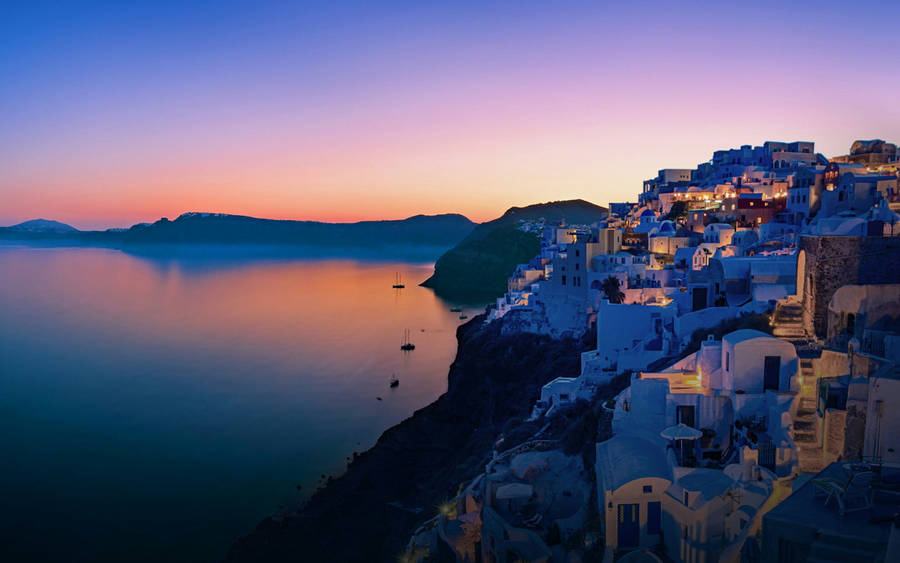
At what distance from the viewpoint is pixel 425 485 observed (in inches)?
683

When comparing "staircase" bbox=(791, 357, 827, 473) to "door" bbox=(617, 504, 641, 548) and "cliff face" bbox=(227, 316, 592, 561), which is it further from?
"cliff face" bbox=(227, 316, 592, 561)

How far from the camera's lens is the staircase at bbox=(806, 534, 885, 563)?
2965mm

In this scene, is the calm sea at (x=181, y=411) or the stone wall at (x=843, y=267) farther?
the calm sea at (x=181, y=411)

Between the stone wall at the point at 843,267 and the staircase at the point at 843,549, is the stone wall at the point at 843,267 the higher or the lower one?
the higher one

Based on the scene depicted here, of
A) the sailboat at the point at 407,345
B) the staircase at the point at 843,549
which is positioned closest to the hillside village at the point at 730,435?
the staircase at the point at 843,549

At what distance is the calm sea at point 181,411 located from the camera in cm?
1798

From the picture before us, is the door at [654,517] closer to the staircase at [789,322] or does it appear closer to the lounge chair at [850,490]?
the staircase at [789,322]

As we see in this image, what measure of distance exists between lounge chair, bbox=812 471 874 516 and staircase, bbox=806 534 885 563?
39 centimetres

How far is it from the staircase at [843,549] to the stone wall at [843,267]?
904 cm

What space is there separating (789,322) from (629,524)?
576 centimetres

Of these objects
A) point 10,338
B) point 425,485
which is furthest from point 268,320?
point 425,485

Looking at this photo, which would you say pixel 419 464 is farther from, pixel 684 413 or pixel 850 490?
pixel 850 490

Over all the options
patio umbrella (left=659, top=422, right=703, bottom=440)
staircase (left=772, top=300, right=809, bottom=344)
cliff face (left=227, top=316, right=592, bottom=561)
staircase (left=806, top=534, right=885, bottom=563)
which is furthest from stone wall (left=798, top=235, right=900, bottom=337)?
staircase (left=806, top=534, right=885, bottom=563)

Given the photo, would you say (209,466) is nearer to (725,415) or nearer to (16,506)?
(16,506)
